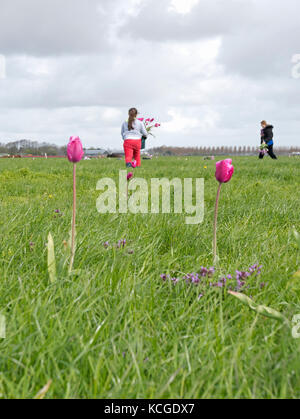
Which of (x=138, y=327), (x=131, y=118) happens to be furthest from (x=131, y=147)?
(x=138, y=327)

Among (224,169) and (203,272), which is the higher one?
(224,169)

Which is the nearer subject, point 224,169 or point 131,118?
point 224,169

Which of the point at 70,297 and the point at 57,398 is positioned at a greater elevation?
the point at 70,297

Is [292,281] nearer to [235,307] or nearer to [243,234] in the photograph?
[235,307]

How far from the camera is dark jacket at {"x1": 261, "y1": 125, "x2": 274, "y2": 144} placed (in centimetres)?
1961

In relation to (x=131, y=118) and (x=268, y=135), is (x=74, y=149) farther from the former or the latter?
(x=268, y=135)

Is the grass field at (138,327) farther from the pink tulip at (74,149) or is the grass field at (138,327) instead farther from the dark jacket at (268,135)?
the dark jacket at (268,135)

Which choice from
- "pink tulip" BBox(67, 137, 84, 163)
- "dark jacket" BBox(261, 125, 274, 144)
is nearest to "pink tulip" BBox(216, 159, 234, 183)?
"pink tulip" BBox(67, 137, 84, 163)

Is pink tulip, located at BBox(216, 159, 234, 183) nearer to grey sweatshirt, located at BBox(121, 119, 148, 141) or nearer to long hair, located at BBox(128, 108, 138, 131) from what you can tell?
grey sweatshirt, located at BBox(121, 119, 148, 141)

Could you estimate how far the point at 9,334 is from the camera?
1404 mm

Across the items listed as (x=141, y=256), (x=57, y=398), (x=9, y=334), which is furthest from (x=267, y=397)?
(x=141, y=256)

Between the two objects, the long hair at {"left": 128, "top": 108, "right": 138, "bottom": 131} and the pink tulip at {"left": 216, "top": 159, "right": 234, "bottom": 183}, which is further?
the long hair at {"left": 128, "top": 108, "right": 138, "bottom": 131}

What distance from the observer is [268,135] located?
1962cm
